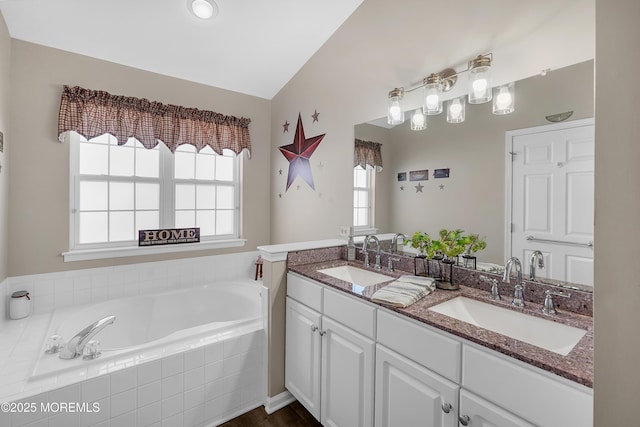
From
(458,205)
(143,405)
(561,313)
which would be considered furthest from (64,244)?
(561,313)

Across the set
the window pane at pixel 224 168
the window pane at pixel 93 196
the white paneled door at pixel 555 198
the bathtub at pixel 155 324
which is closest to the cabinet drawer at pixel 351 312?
the bathtub at pixel 155 324

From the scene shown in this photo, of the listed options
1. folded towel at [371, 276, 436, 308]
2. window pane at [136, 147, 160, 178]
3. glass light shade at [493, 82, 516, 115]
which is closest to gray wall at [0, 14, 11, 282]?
window pane at [136, 147, 160, 178]

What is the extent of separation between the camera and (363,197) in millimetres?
2285

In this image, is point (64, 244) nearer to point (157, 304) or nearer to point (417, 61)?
point (157, 304)

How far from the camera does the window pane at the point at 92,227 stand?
2.54m

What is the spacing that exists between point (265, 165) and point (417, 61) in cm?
200

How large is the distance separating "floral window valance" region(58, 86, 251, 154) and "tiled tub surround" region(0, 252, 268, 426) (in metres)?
1.22

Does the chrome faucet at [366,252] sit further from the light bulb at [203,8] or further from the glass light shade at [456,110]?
the light bulb at [203,8]

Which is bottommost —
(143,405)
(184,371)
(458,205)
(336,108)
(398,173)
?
(143,405)

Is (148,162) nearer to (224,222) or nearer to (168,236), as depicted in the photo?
(168,236)

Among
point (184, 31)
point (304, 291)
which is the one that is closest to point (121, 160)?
point (184, 31)

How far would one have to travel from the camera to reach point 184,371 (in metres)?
1.75

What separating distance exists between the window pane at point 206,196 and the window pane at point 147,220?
40cm

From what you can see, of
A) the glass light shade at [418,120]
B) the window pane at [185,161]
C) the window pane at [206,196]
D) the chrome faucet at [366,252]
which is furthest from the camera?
the window pane at [206,196]
